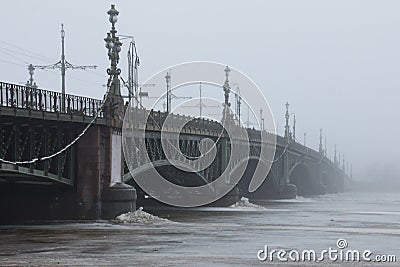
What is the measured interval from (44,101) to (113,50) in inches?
352

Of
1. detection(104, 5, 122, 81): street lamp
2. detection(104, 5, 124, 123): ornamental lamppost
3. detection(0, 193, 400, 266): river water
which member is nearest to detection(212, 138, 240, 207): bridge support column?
detection(0, 193, 400, 266): river water

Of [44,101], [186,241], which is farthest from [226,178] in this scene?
[186,241]

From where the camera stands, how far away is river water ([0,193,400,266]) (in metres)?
35.2

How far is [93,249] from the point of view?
Result: 40.0 m

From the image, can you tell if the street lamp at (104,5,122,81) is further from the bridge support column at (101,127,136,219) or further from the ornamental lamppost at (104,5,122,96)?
the bridge support column at (101,127,136,219)

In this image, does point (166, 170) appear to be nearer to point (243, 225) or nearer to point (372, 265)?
point (243, 225)

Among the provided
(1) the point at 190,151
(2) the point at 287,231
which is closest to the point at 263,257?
(2) the point at 287,231

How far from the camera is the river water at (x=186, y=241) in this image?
35.2 meters

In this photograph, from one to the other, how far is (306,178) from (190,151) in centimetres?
8919

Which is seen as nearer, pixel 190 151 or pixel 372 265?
pixel 372 265

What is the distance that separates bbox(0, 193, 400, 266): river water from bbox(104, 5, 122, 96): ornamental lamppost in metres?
9.21
